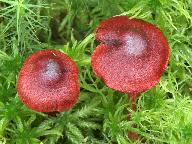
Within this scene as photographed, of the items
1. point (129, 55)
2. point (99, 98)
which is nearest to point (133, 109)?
point (99, 98)

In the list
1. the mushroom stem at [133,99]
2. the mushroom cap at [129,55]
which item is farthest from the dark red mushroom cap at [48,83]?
the mushroom stem at [133,99]

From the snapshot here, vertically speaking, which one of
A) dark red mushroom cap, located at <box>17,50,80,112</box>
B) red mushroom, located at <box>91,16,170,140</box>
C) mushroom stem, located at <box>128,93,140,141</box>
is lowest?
mushroom stem, located at <box>128,93,140,141</box>

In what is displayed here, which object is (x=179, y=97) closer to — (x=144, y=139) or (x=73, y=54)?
(x=144, y=139)

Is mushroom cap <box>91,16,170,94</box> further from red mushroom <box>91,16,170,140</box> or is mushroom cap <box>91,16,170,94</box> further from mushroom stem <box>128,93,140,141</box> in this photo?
mushroom stem <box>128,93,140,141</box>

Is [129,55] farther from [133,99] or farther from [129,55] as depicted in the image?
[133,99]

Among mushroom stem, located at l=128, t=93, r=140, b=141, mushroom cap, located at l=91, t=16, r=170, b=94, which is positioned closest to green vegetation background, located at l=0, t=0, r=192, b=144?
mushroom stem, located at l=128, t=93, r=140, b=141

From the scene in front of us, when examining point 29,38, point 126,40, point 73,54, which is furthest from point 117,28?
point 29,38

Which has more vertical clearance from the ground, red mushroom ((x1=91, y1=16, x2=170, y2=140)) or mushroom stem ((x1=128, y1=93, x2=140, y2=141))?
red mushroom ((x1=91, y1=16, x2=170, y2=140))
